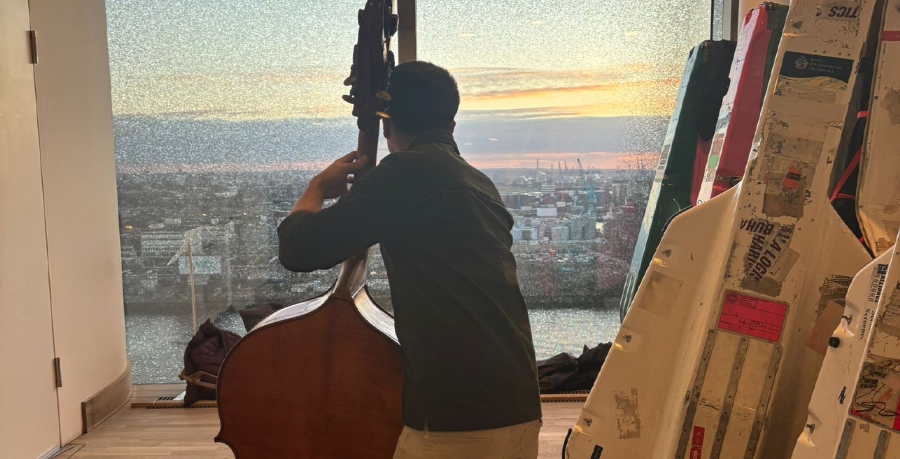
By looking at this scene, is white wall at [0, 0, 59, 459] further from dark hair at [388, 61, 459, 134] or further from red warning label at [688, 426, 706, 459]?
red warning label at [688, 426, 706, 459]

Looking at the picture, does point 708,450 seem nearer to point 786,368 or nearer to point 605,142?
point 786,368

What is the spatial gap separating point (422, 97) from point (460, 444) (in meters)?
0.71

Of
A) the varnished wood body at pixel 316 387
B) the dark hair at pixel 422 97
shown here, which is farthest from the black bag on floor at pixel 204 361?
Answer: the dark hair at pixel 422 97

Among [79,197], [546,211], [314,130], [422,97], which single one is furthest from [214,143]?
[422,97]

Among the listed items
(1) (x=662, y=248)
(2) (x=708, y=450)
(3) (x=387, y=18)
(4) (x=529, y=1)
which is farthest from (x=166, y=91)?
(2) (x=708, y=450)

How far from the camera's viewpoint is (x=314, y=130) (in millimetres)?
3545

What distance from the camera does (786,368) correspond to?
4.78ft

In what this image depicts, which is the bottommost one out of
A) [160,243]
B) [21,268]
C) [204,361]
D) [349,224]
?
[204,361]

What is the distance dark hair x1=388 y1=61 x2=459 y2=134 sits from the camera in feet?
4.66

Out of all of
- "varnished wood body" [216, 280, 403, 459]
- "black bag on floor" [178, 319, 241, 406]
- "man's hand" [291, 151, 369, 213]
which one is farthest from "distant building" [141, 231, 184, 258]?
"man's hand" [291, 151, 369, 213]

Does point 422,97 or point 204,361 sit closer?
point 422,97

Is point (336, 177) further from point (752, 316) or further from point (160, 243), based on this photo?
point (160, 243)

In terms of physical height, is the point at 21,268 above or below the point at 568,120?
below

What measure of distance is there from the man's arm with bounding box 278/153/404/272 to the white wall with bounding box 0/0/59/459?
1628mm
